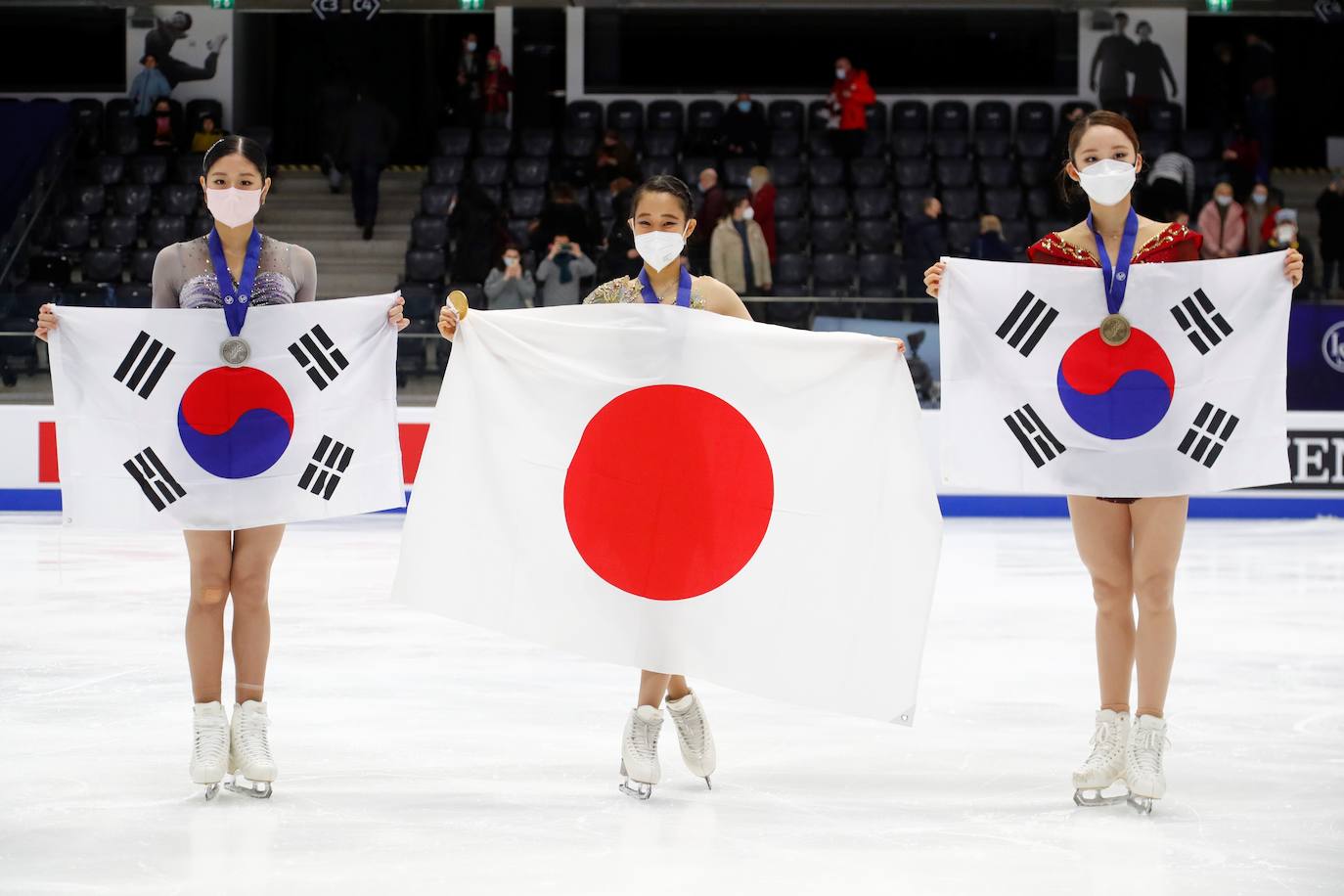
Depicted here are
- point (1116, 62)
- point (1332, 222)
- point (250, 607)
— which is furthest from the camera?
point (1116, 62)

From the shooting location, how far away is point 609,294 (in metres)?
4.19

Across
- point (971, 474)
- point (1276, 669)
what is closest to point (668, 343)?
point (971, 474)

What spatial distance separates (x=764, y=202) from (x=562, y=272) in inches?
113

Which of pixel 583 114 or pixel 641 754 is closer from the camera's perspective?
pixel 641 754

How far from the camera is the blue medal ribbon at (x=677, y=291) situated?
404 cm

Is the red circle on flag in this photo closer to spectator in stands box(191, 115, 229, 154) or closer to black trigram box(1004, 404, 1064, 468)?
black trigram box(1004, 404, 1064, 468)

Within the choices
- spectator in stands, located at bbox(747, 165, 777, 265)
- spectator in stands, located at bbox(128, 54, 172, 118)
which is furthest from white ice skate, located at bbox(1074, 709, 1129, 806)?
spectator in stands, located at bbox(128, 54, 172, 118)

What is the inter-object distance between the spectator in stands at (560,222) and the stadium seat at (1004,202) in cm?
446

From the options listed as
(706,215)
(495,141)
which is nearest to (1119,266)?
(706,215)

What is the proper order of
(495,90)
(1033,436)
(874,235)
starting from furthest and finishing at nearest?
(495,90) → (874,235) → (1033,436)

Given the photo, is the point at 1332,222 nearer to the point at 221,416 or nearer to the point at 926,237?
the point at 926,237

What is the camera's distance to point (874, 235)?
1527 cm

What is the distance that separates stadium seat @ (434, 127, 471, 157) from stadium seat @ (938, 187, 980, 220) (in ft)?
15.8

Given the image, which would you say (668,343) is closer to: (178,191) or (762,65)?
(178,191)
